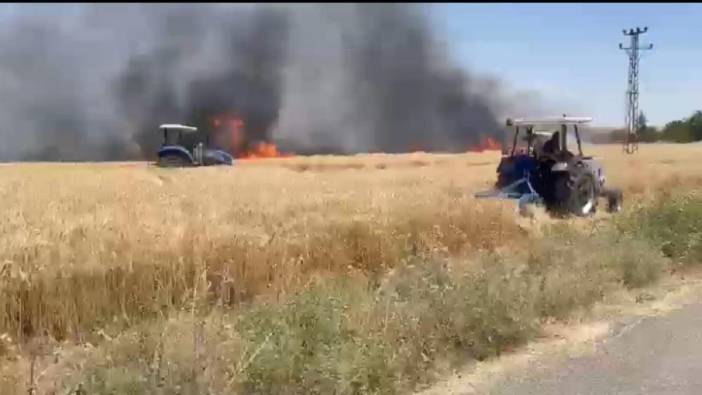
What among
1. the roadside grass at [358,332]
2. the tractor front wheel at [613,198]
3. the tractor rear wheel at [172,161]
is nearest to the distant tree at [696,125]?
the tractor front wheel at [613,198]

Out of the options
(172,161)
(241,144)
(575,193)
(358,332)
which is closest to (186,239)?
(358,332)

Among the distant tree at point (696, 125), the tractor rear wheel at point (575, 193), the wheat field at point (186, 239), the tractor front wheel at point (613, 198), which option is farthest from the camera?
the distant tree at point (696, 125)

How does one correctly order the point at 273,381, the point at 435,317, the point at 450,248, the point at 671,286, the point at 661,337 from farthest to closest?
the point at 450,248 < the point at 671,286 < the point at 661,337 < the point at 435,317 < the point at 273,381

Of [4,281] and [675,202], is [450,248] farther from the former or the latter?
[4,281]

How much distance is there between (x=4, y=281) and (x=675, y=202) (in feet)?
30.5

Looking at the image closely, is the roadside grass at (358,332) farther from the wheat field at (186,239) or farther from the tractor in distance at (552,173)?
the tractor in distance at (552,173)

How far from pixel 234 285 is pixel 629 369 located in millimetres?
3563

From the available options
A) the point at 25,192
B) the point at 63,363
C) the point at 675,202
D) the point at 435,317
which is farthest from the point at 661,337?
the point at 25,192

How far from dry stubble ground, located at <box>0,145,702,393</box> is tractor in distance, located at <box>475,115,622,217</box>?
9.77 feet

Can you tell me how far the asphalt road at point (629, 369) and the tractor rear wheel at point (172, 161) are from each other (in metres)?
25.8

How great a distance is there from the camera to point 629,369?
6.08 meters

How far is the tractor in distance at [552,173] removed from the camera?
16.2 m

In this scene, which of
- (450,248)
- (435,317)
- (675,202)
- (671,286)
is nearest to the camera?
(435,317)

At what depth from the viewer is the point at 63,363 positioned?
5332 mm
